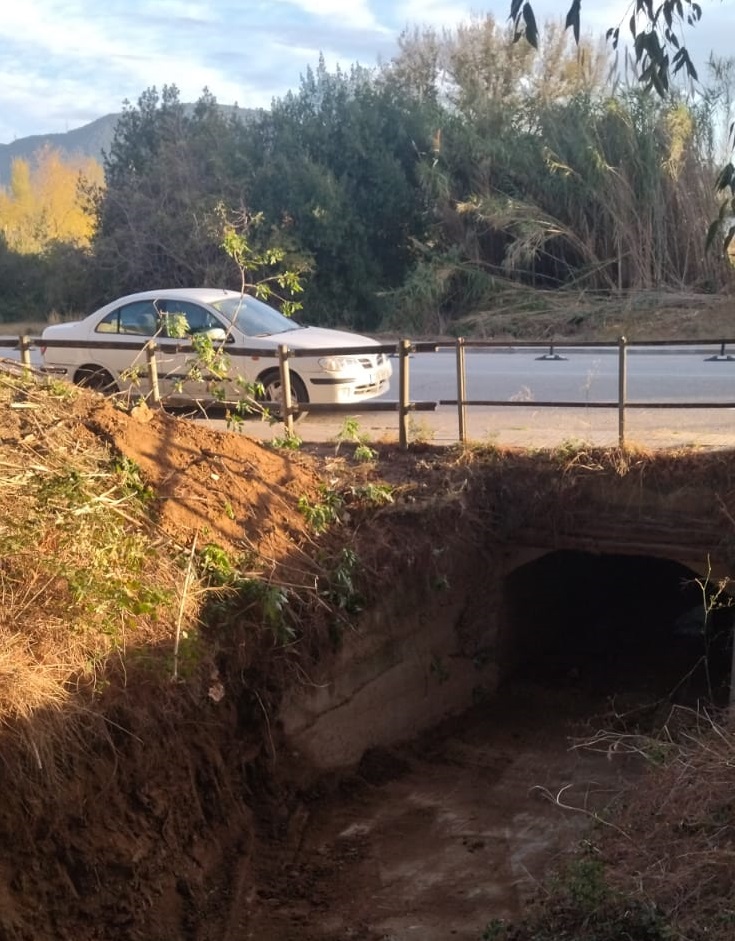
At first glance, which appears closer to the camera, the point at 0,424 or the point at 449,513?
the point at 0,424

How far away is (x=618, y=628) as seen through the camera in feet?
42.5

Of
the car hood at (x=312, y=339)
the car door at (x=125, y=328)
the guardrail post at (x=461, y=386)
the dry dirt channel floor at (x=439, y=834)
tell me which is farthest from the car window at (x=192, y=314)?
the dry dirt channel floor at (x=439, y=834)

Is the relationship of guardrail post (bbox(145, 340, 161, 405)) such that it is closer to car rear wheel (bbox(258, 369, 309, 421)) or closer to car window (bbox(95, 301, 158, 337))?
car rear wheel (bbox(258, 369, 309, 421))

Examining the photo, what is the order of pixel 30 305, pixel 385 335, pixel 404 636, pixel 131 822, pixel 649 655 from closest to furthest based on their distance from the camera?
pixel 131 822
pixel 404 636
pixel 649 655
pixel 385 335
pixel 30 305

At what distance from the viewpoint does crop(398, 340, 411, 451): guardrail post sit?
993 centimetres

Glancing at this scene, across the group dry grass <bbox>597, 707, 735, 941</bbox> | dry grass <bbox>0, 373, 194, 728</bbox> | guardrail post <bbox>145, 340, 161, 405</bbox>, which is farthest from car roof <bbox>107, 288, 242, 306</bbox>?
dry grass <bbox>597, 707, 735, 941</bbox>

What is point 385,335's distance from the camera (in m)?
24.3

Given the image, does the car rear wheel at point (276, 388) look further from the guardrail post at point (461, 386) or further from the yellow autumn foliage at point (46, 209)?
the yellow autumn foliage at point (46, 209)

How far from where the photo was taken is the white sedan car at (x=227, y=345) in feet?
40.4

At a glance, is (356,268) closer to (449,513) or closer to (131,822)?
(449,513)

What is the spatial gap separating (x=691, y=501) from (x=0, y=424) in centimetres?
586

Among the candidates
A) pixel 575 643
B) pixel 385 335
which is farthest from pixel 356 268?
pixel 575 643

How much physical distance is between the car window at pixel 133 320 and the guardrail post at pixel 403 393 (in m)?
4.17

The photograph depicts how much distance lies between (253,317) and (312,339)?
89 cm
